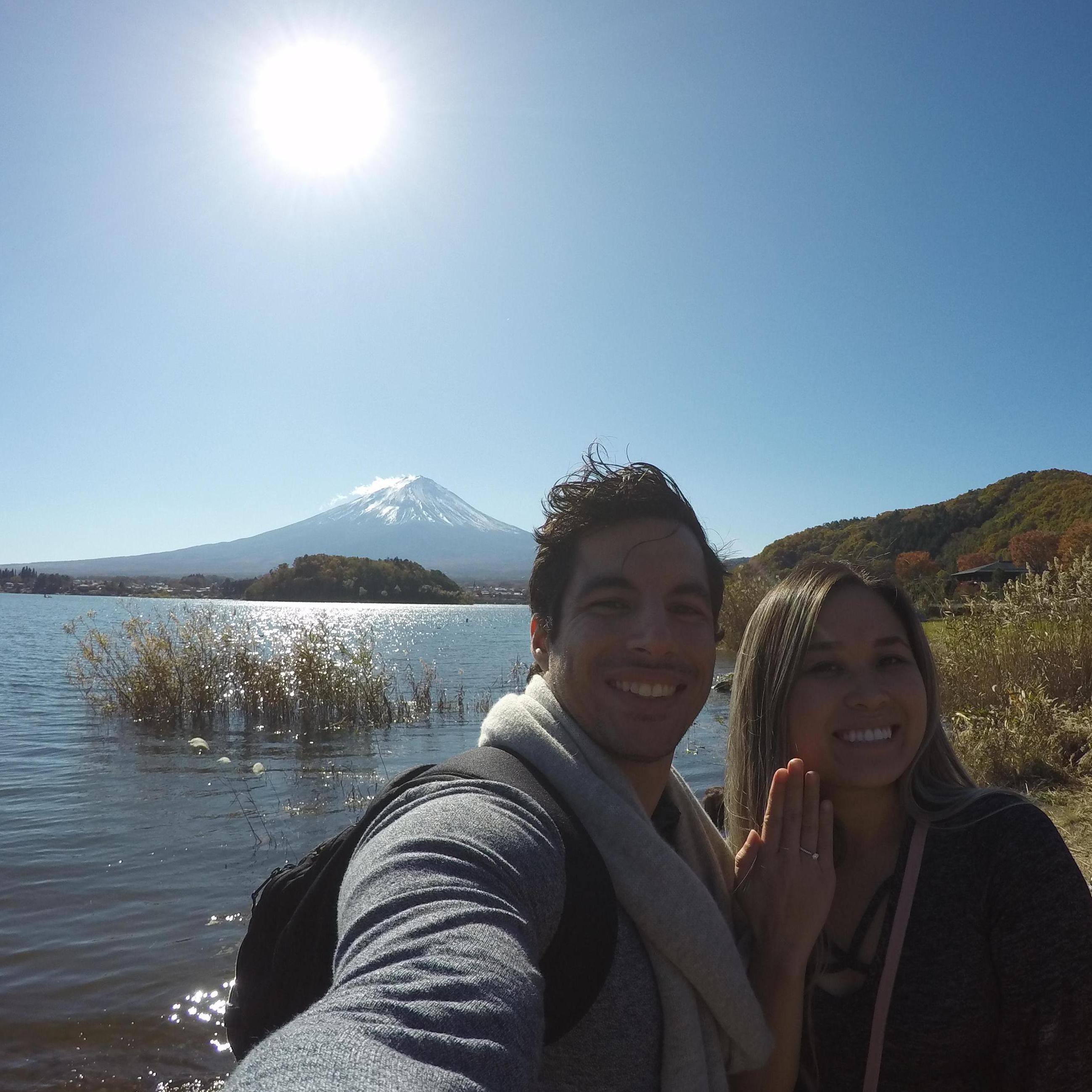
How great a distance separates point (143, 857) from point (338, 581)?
5940 cm

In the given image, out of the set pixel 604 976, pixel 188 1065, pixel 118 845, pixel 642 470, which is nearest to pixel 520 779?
pixel 604 976

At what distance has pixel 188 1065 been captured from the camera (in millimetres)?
3676

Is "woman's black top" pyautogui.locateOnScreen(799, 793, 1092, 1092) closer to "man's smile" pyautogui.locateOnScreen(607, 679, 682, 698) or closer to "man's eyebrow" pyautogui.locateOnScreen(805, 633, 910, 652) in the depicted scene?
"man's eyebrow" pyautogui.locateOnScreen(805, 633, 910, 652)

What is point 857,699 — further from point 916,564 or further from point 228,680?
point 916,564

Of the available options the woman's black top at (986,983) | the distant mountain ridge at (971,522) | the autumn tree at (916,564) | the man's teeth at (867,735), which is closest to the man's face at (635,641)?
the man's teeth at (867,735)

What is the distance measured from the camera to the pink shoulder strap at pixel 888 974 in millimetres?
1751

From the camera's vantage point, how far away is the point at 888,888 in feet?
6.34

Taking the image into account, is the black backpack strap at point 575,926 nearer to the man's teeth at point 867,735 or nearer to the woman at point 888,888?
the woman at point 888,888

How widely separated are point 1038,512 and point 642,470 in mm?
45102

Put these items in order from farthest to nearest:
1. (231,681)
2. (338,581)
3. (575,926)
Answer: (338,581) < (231,681) < (575,926)

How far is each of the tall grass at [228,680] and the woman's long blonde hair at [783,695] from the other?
1111 centimetres

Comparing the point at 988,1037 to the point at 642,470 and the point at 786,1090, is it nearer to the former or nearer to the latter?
the point at 786,1090

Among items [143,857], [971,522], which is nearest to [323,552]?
[971,522]

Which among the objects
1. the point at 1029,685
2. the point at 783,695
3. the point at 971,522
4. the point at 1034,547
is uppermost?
the point at 971,522
